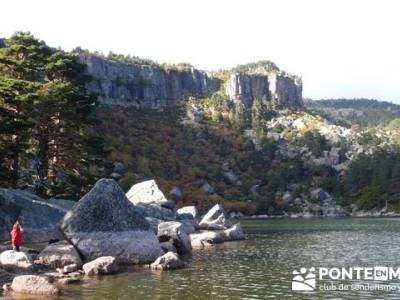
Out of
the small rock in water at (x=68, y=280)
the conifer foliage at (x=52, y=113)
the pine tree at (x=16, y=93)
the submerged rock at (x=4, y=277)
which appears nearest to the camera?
the submerged rock at (x=4, y=277)

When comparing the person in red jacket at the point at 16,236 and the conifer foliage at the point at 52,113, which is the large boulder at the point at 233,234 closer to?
the conifer foliage at the point at 52,113

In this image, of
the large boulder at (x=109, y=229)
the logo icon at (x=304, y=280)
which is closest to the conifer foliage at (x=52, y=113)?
the large boulder at (x=109, y=229)

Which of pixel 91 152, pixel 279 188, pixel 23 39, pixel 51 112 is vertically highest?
pixel 23 39

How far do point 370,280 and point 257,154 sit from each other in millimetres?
163173

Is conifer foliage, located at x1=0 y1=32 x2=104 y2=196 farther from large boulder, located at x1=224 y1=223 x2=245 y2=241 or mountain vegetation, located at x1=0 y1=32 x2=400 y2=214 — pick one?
large boulder, located at x1=224 y1=223 x2=245 y2=241

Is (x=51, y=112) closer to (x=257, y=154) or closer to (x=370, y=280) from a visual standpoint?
(x=370, y=280)

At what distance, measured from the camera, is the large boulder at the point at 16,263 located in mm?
29891

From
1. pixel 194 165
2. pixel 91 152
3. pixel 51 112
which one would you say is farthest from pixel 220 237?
pixel 194 165

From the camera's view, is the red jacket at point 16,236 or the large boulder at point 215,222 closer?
the red jacket at point 16,236

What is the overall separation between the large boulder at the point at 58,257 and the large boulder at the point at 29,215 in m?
5.67

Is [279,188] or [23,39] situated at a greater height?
[23,39]

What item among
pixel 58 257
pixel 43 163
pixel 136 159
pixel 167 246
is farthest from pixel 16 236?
pixel 136 159

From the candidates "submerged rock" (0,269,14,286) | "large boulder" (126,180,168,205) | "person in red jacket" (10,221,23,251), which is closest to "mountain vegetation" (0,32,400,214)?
"large boulder" (126,180,168,205)

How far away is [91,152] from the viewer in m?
54.1
